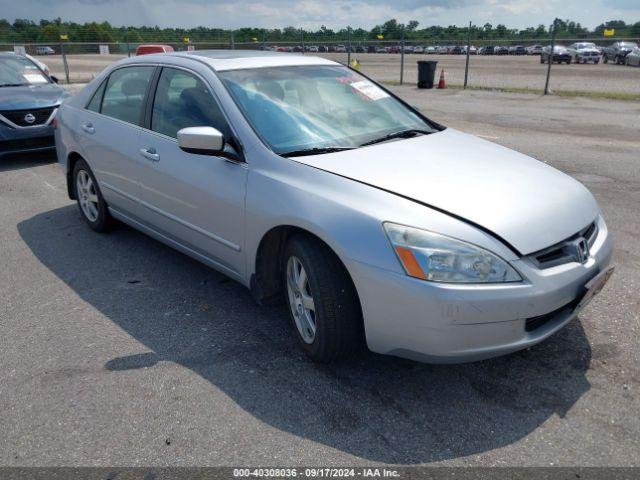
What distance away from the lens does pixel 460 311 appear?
2607 mm

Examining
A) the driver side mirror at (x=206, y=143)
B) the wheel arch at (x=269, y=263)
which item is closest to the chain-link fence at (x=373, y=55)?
the driver side mirror at (x=206, y=143)

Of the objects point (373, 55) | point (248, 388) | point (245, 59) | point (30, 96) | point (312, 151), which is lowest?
point (248, 388)

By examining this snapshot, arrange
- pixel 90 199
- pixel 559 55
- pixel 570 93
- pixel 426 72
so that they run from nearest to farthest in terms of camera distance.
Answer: pixel 90 199 < pixel 570 93 < pixel 426 72 < pixel 559 55

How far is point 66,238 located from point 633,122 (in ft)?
37.3

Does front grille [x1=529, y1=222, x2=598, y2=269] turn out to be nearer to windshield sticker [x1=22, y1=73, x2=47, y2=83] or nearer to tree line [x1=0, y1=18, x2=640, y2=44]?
windshield sticker [x1=22, y1=73, x2=47, y2=83]

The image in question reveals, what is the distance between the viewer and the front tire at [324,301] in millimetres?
2963

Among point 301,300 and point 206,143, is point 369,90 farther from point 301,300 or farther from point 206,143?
point 301,300

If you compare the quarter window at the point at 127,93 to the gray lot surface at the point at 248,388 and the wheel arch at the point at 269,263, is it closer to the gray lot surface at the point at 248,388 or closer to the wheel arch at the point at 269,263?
the gray lot surface at the point at 248,388

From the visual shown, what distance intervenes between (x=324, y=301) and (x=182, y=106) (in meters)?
1.99

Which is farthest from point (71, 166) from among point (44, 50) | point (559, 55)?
point (559, 55)

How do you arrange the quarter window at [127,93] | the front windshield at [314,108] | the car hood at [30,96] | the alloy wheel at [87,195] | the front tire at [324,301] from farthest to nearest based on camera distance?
the car hood at [30,96]
the alloy wheel at [87,195]
the quarter window at [127,93]
the front windshield at [314,108]
the front tire at [324,301]

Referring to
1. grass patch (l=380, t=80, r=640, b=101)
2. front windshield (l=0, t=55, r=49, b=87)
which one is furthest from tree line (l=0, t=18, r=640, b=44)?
front windshield (l=0, t=55, r=49, b=87)

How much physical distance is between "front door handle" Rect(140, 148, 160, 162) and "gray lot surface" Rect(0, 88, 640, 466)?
0.93m

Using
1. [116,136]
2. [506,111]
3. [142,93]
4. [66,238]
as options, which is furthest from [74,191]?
[506,111]
